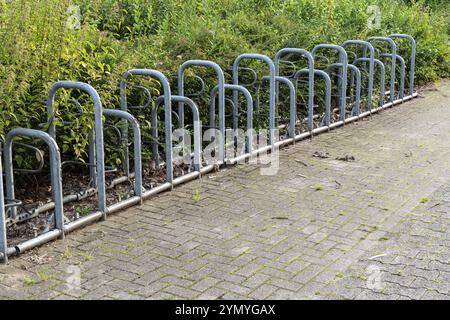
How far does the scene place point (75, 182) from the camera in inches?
240

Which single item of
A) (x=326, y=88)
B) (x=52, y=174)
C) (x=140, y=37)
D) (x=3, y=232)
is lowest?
(x=3, y=232)

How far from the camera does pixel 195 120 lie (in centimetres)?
630

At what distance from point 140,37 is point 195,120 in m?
2.52

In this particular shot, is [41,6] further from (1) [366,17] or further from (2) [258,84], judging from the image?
(1) [366,17]

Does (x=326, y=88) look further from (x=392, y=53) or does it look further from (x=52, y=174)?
(x=52, y=174)

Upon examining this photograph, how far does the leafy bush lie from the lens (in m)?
5.50

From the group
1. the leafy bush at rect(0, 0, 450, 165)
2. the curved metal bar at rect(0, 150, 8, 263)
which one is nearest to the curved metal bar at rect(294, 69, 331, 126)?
the leafy bush at rect(0, 0, 450, 165)

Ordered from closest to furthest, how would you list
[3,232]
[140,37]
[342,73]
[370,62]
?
1. [3,232]
2. [140,37]
3. [342,73]
4. [370,62]

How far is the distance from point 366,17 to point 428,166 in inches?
189

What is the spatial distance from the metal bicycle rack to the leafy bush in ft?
0.60

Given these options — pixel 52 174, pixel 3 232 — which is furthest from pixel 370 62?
pixel 3 232

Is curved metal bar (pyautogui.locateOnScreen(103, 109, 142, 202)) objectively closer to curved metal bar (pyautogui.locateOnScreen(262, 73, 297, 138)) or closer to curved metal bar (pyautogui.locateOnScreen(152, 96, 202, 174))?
curved metal bar (pyautogui.locateOnScreen(152, 96, 202, 174))

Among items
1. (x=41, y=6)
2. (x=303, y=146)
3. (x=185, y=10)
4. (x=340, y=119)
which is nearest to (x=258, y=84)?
(x=303, y=146)

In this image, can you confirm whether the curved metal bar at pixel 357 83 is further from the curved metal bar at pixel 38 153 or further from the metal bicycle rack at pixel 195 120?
the curved metal bar at pixel 38 153
